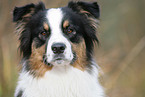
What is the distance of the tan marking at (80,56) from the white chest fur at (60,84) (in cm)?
8

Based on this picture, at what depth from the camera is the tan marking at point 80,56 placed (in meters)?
4.77

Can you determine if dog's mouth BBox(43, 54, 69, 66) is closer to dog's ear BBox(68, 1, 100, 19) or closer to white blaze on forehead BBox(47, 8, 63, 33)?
white blaze on forehead BBox(47, 8, 63, 33)

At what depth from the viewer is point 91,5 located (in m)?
4.96

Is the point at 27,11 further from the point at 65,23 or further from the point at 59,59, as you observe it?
the point at 59,59

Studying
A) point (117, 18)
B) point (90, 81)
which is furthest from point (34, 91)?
point (117, 18)

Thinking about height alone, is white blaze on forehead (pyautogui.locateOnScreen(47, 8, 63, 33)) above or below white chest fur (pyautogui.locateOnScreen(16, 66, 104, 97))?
above

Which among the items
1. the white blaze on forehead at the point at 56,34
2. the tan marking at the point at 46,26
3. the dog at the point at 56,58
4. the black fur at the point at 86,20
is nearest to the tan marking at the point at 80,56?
the dog at the point at 56,58

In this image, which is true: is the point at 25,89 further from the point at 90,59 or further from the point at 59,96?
the point at 90,59

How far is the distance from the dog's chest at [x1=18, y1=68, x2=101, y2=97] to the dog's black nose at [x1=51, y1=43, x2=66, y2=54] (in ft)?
1.71

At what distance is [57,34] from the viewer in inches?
180

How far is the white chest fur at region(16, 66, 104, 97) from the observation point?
4727 millimetres

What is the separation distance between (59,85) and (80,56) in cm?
62

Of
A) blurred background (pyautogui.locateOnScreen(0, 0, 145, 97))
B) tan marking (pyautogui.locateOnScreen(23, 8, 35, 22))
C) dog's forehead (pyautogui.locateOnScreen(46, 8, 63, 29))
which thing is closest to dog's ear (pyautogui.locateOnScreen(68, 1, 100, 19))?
dog's forehead (pyautogui.locateOnScreen(46, 8, 63, 29))

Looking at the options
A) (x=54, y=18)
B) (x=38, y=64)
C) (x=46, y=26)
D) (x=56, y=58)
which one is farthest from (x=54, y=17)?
(x=38, y=64)
